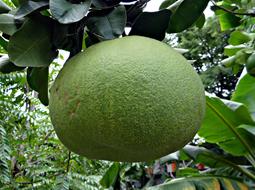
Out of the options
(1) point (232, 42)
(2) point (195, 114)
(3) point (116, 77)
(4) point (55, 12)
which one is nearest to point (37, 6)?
(4) point (55, 12)

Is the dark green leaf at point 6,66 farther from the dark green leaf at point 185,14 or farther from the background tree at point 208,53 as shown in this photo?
the background tree at point 208,53

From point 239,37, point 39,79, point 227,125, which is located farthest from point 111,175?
point 39,79

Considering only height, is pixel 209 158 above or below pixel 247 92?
below

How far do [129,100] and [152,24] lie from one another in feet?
0.51

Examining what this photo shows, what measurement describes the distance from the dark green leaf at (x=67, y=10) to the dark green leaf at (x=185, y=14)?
0.49 ft

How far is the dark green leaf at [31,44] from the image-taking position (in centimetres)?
56

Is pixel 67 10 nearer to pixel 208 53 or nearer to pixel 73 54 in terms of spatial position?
pixel 73 54

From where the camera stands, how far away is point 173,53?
562 mm

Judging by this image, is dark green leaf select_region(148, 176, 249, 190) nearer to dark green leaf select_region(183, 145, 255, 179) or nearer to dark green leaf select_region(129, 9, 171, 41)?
dark green leaf select_region(183, 145, 255, 179)

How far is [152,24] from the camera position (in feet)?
1.95

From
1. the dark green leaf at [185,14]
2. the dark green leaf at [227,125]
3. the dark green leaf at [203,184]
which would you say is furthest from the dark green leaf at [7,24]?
the dark green leaf at [227,125]

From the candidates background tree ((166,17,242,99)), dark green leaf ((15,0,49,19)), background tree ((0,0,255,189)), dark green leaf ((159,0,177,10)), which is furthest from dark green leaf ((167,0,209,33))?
background tree ((166,17,242,99))

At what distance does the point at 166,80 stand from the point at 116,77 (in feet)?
0.23

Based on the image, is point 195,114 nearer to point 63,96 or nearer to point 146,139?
point 146,139
